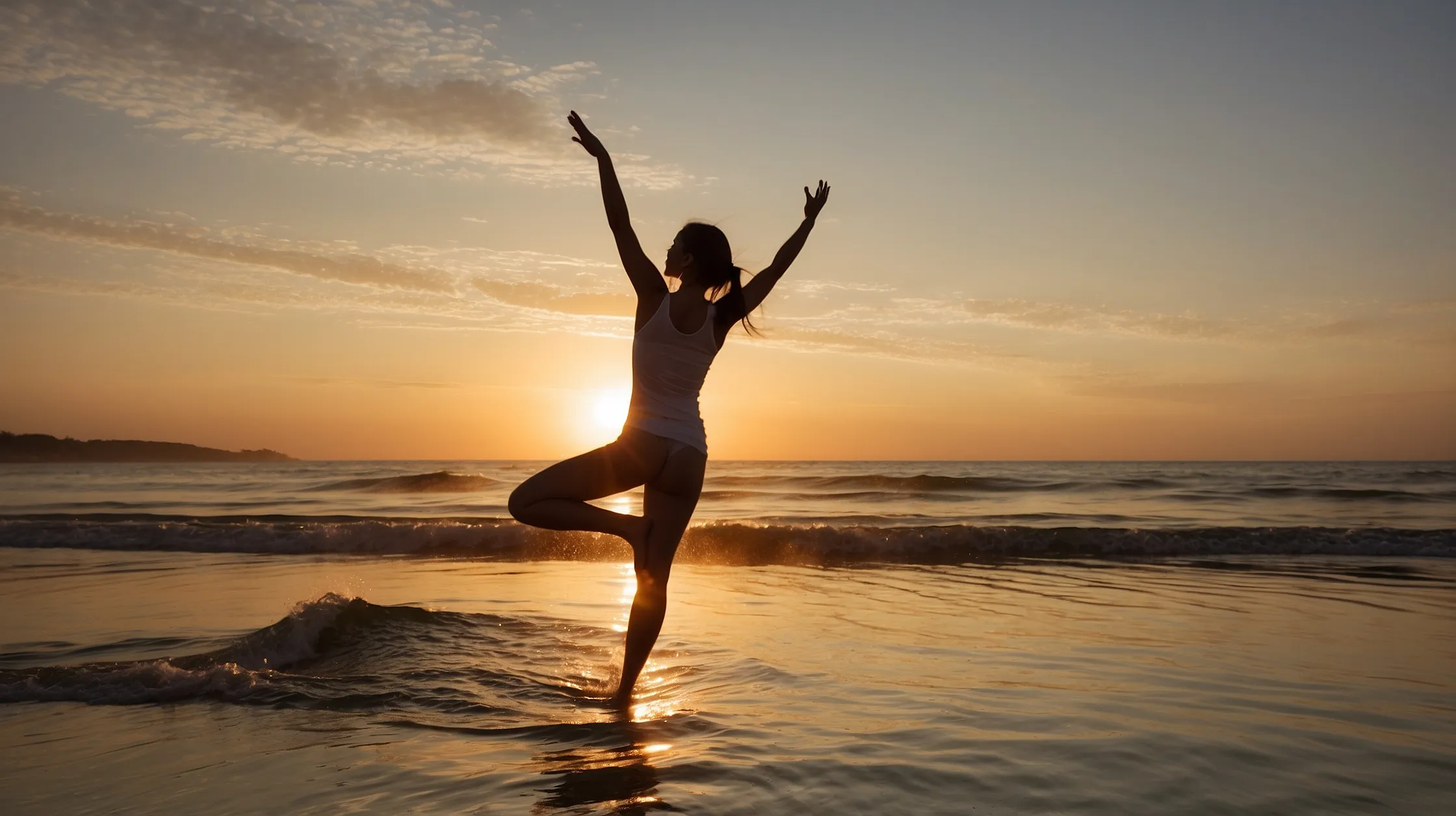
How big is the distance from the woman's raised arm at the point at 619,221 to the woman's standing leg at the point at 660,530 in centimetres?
77

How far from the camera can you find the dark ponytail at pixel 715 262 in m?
3.92

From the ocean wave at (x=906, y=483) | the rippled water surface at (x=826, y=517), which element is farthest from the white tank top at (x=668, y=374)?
the ocean wave at (x=906, y=483)

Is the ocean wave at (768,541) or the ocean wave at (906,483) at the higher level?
the ocean wave at (906,483)

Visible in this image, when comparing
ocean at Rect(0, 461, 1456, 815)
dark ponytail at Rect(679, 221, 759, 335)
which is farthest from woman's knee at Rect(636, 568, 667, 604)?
dark ponytail at Rect(679, 221, 759, 335)

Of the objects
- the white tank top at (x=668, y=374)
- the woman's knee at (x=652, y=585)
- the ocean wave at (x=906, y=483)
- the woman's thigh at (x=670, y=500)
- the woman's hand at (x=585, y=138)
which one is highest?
the woman's hand at (x=585, y=138)

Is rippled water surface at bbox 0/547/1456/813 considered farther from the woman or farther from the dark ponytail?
the dark ponytail

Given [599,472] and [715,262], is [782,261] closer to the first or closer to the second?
[715,262]

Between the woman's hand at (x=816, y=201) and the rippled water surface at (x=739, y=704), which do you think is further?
the woman's hand at (x=816, y=201)

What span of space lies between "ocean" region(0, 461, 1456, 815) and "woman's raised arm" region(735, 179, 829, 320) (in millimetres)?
1936

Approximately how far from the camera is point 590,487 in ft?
13.2

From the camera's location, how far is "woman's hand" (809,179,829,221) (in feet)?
15.2

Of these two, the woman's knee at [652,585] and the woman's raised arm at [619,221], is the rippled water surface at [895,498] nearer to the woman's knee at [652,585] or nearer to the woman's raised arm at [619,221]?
the woman's knee at [652,585]

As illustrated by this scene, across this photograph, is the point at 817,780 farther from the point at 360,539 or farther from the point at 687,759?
the point at 360,539

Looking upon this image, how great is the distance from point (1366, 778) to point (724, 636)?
12.6 ft
